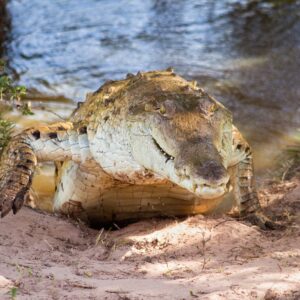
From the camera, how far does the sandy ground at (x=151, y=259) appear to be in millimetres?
2852

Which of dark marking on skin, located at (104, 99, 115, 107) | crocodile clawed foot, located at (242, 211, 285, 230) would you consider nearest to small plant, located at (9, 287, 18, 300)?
dark marking on skin, located at (104, 99, 115, 107)

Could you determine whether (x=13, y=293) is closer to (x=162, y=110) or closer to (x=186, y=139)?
(x=186, y=139)

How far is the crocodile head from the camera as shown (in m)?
3.15

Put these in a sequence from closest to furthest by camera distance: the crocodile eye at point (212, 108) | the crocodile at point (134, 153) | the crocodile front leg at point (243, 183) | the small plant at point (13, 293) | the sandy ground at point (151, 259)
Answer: the small plant at point (13, 293) → the sandy ground at point (151, 259) → the crocodile at point (134, 153) → the crocodile eye at point (212, 108) → the crocodile front leg at point (243, 183)

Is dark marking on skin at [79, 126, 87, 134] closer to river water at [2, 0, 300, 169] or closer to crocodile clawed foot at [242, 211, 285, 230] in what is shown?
crocodile clawed foot at [242, 211, 285, 230]

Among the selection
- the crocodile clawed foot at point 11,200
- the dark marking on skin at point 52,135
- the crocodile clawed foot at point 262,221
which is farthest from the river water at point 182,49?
the crocodile clawed foot at point 11,200

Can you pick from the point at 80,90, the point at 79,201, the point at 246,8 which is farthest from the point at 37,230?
the point at 246,8

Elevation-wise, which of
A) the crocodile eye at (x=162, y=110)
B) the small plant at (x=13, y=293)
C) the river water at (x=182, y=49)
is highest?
the crocodile eye at (x=162, y=110)

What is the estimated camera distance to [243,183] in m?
4.83

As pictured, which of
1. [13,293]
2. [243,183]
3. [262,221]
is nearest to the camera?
[13,293]

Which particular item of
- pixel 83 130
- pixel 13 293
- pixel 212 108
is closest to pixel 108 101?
pixel 83 130

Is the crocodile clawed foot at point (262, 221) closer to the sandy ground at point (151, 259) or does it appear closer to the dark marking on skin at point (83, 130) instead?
the sandy ground at point (151, 259)

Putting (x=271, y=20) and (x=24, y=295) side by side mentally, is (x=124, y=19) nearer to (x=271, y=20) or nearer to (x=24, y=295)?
(x=271, y=20)

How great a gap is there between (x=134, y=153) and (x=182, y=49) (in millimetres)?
6095
